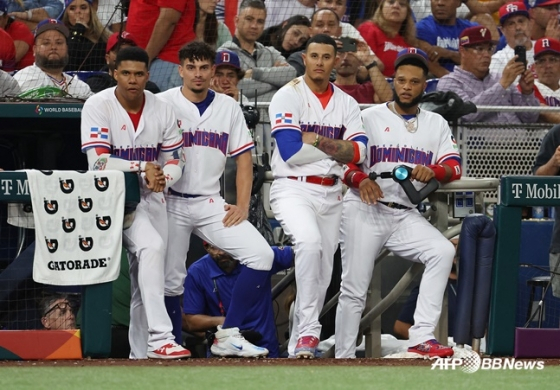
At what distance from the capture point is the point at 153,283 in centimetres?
588

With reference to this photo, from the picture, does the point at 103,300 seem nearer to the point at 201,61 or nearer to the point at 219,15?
the point at 201,61

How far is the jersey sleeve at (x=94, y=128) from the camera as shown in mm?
5992

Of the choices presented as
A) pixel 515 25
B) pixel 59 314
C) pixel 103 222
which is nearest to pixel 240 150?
pixel 103 222

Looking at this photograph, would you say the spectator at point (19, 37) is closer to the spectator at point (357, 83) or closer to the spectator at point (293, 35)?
the spectator at point (293, 35)

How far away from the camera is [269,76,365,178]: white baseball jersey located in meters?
6.36

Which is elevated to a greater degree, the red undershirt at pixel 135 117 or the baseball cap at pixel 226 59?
the baseball cap at pixel 226 59

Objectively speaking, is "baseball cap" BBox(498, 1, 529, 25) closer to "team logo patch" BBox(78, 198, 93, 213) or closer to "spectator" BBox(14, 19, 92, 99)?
"spectator" BBox(14, 19, 92, 99)

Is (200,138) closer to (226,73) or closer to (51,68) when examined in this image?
(226,73)

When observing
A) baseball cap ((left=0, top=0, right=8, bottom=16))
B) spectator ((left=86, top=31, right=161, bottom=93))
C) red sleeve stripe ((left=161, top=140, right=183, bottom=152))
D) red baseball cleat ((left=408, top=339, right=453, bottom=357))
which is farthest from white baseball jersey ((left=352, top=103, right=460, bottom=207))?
baseball cap ((left=0, top=0, right=8, bottom=16))

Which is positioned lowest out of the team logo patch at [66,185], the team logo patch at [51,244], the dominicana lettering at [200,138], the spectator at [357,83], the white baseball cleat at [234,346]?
the white baseball cleat at [234,346]

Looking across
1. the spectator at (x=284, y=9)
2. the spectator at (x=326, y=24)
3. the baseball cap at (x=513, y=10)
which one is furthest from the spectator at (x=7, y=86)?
the baseball cap at (x=513, y=10)

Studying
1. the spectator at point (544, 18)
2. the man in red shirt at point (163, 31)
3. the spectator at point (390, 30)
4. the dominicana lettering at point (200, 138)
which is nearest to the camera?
the dominicana lettering at point (200, 138)

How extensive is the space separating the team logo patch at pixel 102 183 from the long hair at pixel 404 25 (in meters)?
4.63

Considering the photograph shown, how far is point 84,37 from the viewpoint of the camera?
898 centimetres
